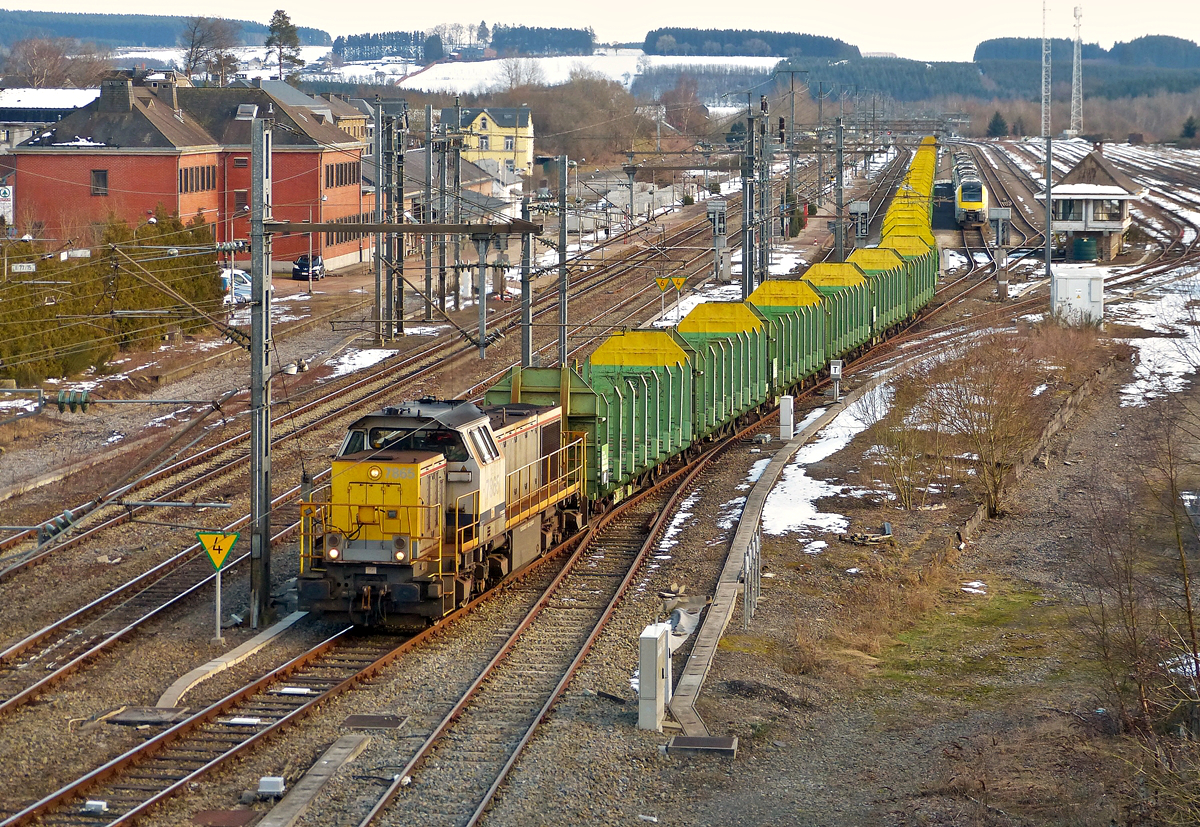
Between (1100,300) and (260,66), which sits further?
(260,66)

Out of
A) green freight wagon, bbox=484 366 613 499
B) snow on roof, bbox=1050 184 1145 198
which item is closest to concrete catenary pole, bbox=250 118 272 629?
green freight wagon, bbox=484 366 613 499

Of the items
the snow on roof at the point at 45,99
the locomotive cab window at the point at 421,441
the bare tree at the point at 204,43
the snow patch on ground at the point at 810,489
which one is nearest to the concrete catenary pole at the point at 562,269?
the snow patch on ground at the point at 810,489

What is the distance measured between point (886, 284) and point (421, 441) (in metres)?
32.6

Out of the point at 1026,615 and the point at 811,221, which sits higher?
the point at 811,221

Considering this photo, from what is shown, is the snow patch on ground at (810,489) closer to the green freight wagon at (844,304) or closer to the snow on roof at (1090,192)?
the green freight wagon at (844,304)

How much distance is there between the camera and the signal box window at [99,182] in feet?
222

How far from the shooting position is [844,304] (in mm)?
A: 44156

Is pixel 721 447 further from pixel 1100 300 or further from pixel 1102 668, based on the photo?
pixel 1100 300

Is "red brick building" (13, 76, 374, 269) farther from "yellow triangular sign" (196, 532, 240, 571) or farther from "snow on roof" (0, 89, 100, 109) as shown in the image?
"yellow triangular sign" (196, 532, 240, 571)

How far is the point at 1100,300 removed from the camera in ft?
171

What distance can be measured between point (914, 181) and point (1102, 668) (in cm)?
7922

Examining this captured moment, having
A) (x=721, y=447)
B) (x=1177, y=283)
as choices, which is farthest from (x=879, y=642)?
(x=1177, y=283)

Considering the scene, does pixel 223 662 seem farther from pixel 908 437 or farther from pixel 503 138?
pixel 503 138

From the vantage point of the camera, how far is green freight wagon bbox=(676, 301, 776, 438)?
31.2 m
